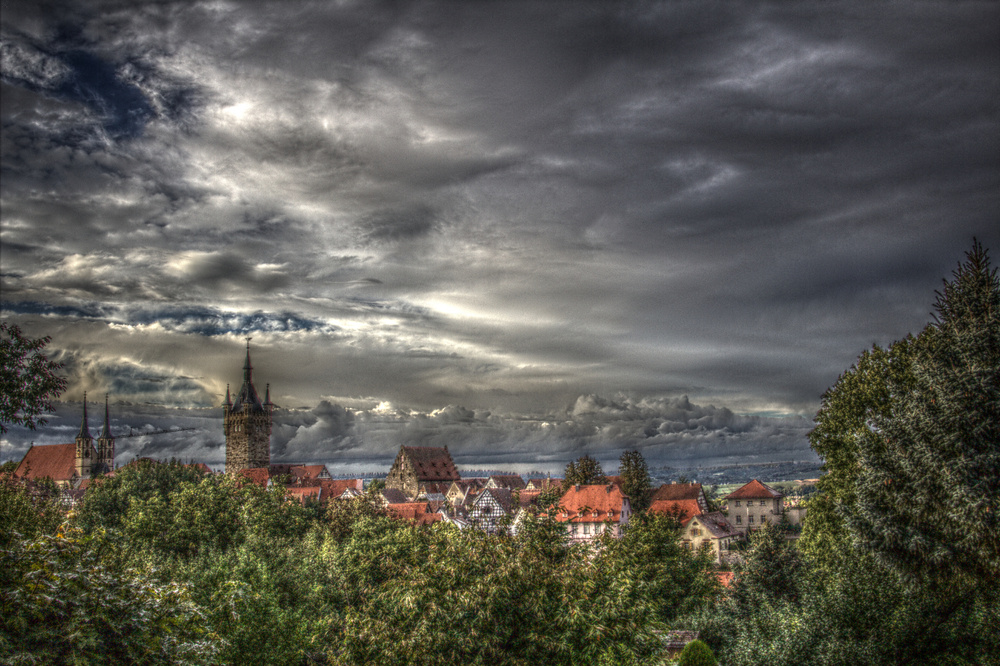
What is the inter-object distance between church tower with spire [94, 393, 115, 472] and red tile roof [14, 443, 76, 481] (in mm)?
4778

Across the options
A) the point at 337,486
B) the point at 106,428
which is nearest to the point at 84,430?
the point at 106,428

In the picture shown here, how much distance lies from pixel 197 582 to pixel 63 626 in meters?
23.2

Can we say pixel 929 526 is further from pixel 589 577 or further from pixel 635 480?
pixel 635 480

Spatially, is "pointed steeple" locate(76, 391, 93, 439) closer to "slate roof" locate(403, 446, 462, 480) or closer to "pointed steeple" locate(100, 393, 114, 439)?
"pointed steeple" locate(100, 393, 114, 439)

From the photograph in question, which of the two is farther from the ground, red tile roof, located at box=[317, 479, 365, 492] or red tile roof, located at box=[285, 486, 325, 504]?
red tile roof, located at box=[285, 486, 325, 504]

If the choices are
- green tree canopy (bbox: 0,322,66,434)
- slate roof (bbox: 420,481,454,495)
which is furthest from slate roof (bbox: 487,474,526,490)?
green tree canopy (bbox: 0,322,66,434)

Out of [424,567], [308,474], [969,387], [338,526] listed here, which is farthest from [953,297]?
[308,474]

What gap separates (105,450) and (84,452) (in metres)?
4.28

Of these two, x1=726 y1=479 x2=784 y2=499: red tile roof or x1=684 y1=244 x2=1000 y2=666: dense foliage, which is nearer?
x1=684 y1=244 x2=1000 y2=666: dense foliage

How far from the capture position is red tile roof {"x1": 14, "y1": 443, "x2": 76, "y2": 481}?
14238cm

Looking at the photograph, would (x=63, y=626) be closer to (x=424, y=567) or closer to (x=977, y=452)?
(x=424, y=567)

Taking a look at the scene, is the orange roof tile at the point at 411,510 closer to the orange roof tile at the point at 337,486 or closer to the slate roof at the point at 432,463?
the orange roof tile at the point at 337,486

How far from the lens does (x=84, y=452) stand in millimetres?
143750

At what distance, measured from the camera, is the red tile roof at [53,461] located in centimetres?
14238
